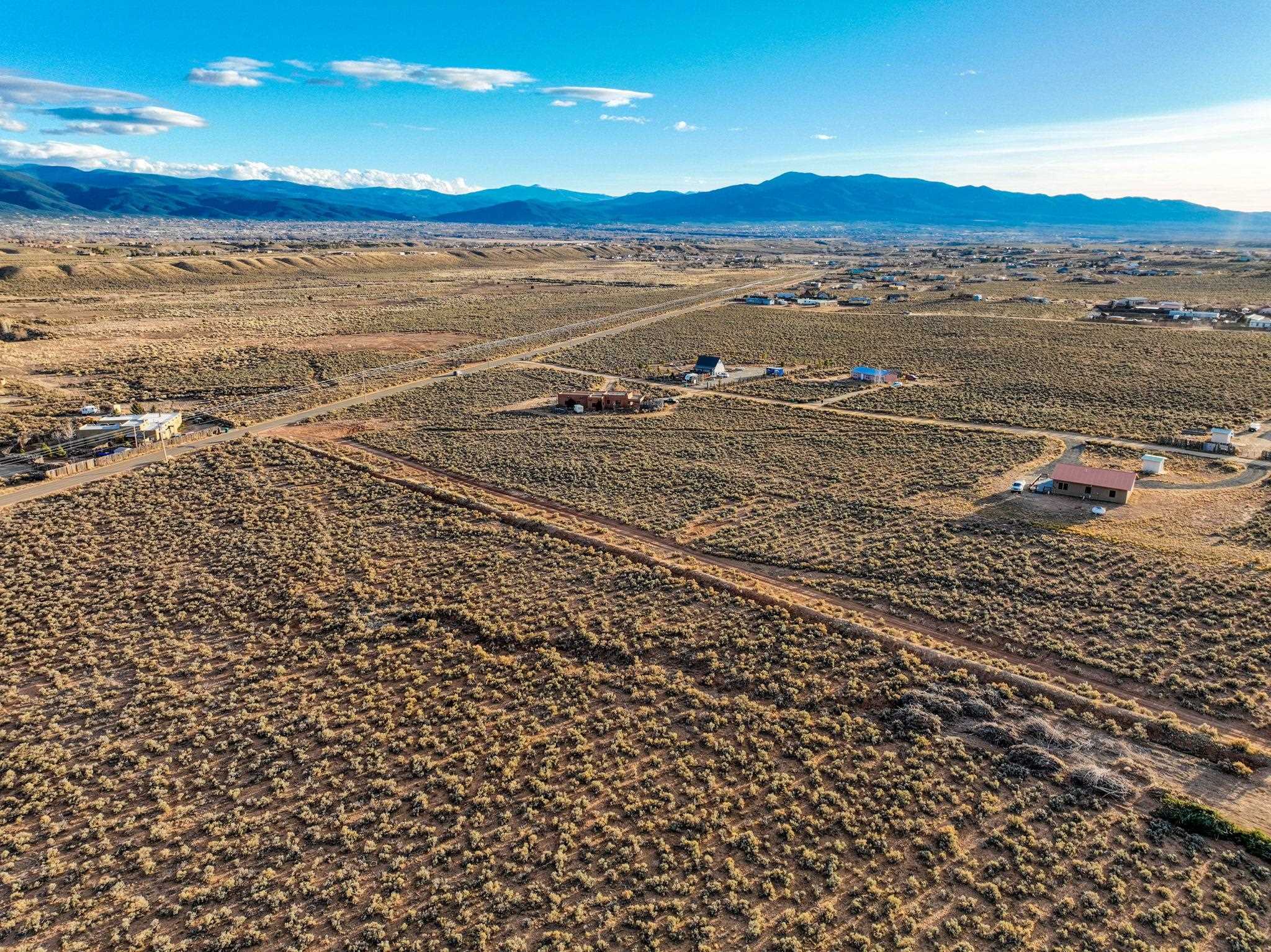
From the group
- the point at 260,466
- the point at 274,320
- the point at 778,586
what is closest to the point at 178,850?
the point at 778,586

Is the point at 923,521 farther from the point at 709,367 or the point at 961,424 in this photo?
the point at 709,367

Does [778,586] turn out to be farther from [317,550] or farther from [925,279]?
[925,279]

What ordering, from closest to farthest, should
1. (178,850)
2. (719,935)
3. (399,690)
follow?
(719,935)
(178,850)
(399,690)

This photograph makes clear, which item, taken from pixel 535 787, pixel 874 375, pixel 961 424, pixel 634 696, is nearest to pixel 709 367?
pixel 874 375

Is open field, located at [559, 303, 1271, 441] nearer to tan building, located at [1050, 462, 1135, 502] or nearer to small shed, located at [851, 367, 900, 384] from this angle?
small shed, located at [851, 367, 900, 384]

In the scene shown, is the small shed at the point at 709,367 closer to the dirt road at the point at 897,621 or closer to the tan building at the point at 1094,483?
the dirt road at the point at 897,621

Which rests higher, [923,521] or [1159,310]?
[1159,310]
